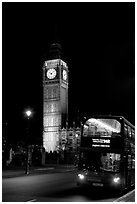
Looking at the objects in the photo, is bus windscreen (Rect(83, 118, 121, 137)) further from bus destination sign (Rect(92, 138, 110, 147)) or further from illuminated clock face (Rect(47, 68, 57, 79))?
illuminated clock face (Rect(47, 68, 57, 79))

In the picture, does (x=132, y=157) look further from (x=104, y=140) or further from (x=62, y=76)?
(x=62, y=76)

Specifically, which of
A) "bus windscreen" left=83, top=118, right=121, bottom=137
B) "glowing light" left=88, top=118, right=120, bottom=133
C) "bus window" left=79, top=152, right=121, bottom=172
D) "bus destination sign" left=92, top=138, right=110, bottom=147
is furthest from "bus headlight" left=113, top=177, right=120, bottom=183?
"glowing light" left=88, top=118, right=120, bottom=133

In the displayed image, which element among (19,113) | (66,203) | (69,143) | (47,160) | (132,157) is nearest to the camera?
(66,203)

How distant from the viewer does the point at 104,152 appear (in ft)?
48.5

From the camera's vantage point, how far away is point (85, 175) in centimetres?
1509

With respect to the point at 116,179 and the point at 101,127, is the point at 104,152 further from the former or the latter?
the point at 116,179

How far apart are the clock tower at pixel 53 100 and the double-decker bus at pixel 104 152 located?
293 ft

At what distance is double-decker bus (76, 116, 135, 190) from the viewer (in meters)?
14.6

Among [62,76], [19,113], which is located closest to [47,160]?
[19,113]

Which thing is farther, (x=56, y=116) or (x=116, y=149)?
(x=56, y=116)

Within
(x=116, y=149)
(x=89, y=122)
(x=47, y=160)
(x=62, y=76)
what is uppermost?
(x=62, y=76)

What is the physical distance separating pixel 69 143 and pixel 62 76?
19785mm

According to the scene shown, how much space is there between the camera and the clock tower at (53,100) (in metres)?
105

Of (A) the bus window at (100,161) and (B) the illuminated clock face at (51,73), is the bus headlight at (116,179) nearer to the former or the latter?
(A) the bus window at (100,161)
